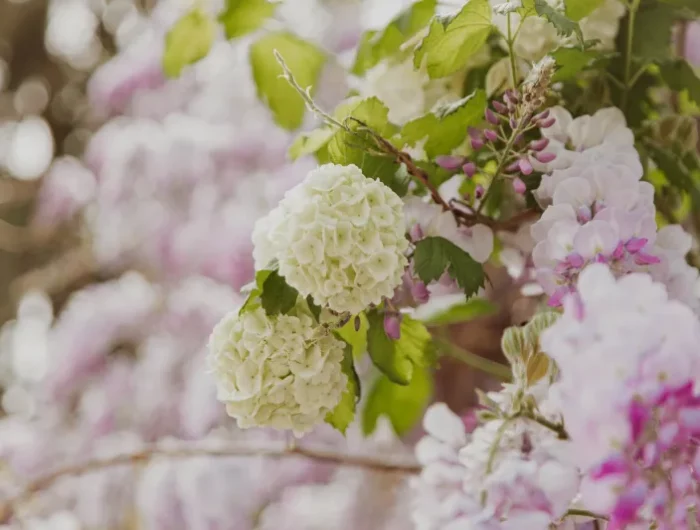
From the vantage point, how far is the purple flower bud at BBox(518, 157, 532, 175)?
42 cm

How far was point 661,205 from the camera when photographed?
575 mm

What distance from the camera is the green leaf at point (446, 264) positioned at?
433 mm

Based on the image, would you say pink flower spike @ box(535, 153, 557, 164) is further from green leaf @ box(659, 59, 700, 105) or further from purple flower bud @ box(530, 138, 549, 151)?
green leaf @ box(659, 59, 700, 105)

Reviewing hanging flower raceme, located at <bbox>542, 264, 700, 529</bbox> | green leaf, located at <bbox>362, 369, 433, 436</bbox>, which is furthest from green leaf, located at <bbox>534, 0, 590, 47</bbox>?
green leaf, located at <bbox>362, 369, 433, 436</bbox>

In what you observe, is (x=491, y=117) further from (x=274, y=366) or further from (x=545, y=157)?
(x=274, y=366)

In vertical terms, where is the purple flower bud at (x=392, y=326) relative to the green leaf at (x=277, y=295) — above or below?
below

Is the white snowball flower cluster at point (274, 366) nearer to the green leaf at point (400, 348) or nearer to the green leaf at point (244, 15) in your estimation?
the green leaf at point (400, 348)

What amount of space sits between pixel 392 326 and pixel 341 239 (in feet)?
0.24

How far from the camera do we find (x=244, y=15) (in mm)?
608

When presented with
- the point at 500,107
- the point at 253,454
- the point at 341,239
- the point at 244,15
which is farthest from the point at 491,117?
Result: the point at 253,454

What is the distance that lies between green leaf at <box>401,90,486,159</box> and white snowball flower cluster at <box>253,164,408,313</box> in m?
0.06

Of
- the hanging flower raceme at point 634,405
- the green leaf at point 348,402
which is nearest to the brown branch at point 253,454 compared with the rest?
the green leaf at point 348,402

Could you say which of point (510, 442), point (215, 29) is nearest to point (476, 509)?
point (510, 442)

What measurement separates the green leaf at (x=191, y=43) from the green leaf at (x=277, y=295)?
0.98ft
